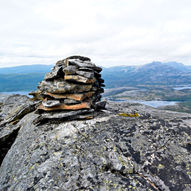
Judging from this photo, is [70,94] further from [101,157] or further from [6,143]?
[6,143]

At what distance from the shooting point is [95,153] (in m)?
10.1

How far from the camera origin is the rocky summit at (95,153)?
27.9 feet

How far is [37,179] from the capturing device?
8656 millimetres

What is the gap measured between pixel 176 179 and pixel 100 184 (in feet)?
17.0

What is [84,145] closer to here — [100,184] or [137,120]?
[100,184]

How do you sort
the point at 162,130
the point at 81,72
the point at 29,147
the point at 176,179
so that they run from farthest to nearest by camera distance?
the point at 81,72 → the point at 162,130 → the point at 29,147 → the point at 176,179

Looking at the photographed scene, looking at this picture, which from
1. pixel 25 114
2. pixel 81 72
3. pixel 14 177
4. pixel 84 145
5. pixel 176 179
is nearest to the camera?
pixel 176 179

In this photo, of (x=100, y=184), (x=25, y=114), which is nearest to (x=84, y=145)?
(x=100, y=184)

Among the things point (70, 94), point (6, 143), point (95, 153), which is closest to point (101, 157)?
point (95, 153)

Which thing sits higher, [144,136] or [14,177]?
[144,136]

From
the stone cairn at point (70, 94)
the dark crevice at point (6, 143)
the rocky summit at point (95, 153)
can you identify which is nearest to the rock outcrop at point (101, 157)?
the rocky summit at point (95, 153)

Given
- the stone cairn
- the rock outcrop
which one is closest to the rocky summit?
the rock outcrop

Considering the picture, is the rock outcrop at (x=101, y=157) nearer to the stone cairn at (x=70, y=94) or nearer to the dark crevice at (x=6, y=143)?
the stone cairn at (x=70, y=94)

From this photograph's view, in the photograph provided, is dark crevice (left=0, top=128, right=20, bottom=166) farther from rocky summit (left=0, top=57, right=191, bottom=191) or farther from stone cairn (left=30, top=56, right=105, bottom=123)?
stone cairn (left=30, top=56, right=105, bottom=123)
